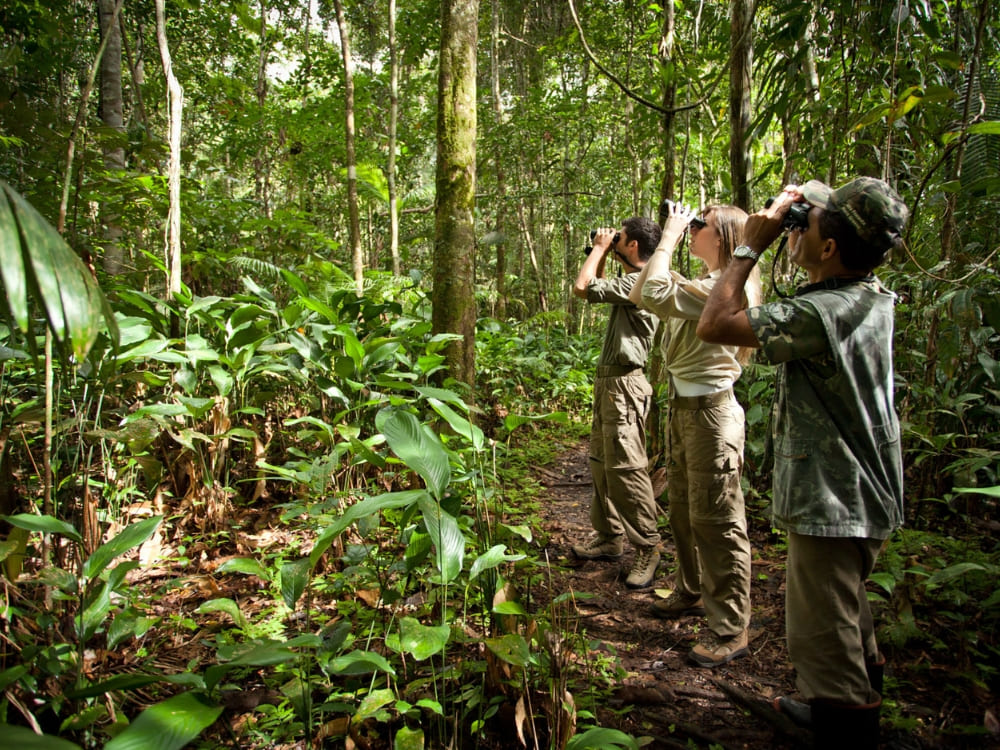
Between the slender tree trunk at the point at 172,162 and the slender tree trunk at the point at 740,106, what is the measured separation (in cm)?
299

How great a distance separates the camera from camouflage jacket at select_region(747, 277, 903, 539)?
5.41ft

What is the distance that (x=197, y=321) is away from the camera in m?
3.62

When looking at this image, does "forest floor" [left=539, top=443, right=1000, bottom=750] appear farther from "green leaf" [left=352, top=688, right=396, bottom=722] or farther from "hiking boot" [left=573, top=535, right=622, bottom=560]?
"green leaf" [left=352, top=688, right=396, bottom=722]

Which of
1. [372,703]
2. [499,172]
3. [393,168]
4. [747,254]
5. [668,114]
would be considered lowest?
[372,703]

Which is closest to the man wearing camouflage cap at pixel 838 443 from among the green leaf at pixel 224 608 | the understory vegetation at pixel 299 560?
the understory vegetation at pixel 299 560

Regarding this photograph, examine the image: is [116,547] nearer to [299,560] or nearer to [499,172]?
[299,560]

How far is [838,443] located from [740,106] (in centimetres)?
243

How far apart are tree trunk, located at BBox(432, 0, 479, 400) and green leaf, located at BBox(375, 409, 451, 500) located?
163cm

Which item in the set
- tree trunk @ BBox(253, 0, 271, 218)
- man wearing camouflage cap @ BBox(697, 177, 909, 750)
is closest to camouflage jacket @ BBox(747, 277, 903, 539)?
man wearing camouflage cap @ BBox(697, 177, 909, 750)

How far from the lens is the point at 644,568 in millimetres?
3148

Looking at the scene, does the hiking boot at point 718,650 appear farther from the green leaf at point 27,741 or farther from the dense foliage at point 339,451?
the green leaf at point 27,741

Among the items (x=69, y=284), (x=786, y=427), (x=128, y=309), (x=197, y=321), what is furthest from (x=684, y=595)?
(x=128, y=309)

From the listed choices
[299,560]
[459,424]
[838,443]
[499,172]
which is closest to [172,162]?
[459,424]

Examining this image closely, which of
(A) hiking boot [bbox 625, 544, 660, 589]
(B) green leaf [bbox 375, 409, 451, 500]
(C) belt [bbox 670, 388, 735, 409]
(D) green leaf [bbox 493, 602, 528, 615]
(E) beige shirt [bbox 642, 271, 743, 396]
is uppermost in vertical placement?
(E) beige shirt [bbox 642, 271, 743, 396]
